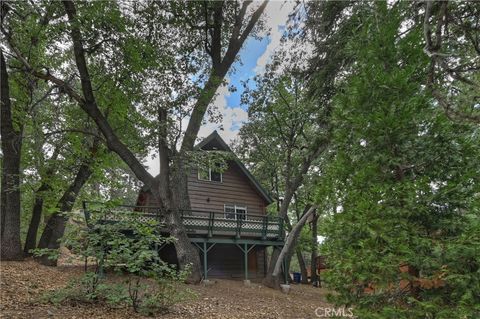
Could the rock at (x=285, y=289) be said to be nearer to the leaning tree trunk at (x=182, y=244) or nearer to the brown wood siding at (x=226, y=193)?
the leaning tree trunk at (x=182, y=244)

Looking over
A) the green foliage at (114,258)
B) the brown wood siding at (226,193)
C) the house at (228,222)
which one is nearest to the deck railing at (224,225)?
the house at (228,222)

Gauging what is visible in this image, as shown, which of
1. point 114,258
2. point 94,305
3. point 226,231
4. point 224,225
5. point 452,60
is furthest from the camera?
point 226,231

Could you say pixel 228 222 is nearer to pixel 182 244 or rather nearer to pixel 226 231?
pixel 226 231

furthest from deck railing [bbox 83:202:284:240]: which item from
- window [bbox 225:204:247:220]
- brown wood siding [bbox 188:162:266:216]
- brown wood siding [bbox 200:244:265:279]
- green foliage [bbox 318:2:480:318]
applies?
green foliage [bbox 318:2:480:318]

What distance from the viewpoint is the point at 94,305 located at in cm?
611

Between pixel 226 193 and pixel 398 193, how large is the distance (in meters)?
14.4

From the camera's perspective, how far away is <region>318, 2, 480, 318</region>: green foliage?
2.92m

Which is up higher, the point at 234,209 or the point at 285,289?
the point at 234,209

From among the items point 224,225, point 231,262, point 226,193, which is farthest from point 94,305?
point 226,193

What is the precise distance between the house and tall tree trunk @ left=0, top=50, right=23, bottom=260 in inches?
175

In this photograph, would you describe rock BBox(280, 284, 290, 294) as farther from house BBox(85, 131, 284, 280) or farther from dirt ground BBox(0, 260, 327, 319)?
dirt ground BBox(0, 260, 327, 319)

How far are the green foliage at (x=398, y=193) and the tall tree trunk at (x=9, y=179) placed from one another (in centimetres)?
929

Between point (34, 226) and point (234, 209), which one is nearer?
point (34, 226)

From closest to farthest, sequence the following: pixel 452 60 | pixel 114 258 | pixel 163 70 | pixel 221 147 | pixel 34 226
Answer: pixel 452 60 < pixel 114 258 < pixel 163 70 < pixel 34 226 < pixel 221 147
